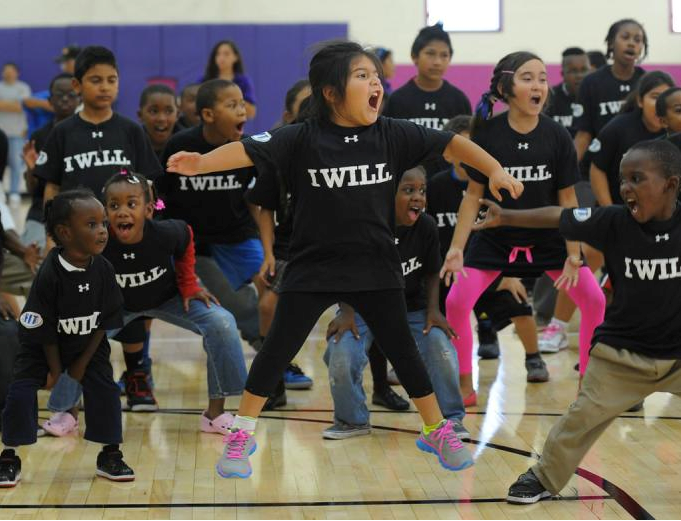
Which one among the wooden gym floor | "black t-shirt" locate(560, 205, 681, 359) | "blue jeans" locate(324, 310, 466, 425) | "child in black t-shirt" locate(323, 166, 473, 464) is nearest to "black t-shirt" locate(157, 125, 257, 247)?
the wooden gym floor

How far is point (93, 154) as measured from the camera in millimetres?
5480

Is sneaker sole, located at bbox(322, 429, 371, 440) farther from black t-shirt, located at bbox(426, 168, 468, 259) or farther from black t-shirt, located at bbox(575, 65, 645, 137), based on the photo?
black t-shirt, located at bbox(575, 65, 645, 137)

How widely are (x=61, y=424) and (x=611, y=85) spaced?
4.35 m

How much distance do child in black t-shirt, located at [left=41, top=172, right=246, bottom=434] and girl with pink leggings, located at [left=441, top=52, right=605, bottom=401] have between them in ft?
3.78

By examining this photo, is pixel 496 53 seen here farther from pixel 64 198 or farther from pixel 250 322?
pixel 64 198

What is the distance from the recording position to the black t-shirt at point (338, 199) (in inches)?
152

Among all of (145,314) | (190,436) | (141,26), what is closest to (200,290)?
(145,314)

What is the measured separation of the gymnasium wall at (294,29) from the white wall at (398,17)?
0.01 meters

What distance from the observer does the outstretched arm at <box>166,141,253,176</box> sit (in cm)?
372

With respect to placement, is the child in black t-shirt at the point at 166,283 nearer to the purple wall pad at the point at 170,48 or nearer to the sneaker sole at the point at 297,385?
the sneaker sole at the point at 297,385

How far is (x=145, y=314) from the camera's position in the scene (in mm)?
5105

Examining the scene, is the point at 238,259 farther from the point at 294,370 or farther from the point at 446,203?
the point at 446,203

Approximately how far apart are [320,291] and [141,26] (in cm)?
1260

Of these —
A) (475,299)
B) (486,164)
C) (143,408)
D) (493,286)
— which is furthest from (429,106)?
(486,164)
